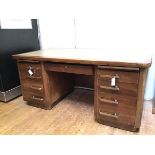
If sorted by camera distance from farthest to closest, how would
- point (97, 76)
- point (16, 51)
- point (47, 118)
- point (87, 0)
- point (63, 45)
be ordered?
point (63, 45) → point (16, 51) → point (47, 118) → point (97, 76) → point (87, 0)

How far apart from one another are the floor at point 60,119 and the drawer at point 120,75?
428 mm

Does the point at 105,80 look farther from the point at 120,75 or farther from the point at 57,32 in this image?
the point at 57,32

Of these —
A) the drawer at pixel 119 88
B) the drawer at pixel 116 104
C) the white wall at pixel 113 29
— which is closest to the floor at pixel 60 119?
the drawer at pixel 116 104

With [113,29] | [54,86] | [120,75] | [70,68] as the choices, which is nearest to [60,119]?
[54,86]

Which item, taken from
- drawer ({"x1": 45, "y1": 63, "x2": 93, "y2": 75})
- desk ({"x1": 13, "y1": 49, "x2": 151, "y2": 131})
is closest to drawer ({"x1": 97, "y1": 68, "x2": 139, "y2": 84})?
desk ({"x1": 13, "y1": 49, "x2": 151, "y2": 131})

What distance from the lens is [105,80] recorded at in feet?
4.27

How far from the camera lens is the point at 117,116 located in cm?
136

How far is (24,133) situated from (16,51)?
99 cm

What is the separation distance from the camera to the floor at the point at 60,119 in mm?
1406

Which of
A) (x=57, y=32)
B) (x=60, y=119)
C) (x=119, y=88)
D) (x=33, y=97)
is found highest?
(x=57, y=32)

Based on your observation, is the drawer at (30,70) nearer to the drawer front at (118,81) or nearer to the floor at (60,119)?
the floor at (60,119)

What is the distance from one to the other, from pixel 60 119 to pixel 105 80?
0.59 metres

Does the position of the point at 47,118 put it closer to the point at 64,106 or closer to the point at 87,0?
the point at 64,106
